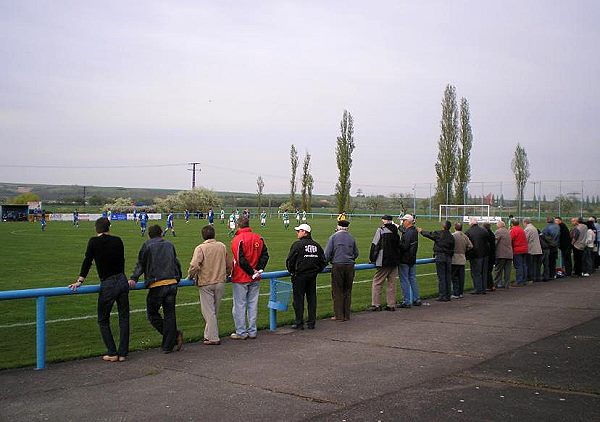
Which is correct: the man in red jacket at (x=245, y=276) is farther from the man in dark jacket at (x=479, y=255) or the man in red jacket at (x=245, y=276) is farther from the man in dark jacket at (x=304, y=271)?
the man in dark jacket at (x=479, y=255)

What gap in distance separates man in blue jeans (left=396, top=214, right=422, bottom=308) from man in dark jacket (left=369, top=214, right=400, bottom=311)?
20 centimetres

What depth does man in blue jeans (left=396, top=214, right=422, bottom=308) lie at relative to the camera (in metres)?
12.2

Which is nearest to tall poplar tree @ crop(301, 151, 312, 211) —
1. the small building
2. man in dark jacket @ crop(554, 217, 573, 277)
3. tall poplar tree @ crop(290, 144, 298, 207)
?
tall poplar tree @ crop(290, 144, 298, 207)

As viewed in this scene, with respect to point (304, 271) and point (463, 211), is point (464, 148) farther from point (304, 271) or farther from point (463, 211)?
point (304, 271)

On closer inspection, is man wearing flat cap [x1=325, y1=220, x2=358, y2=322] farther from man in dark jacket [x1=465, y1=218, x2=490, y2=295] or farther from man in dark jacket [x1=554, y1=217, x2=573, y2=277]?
man in dark jacket [x1=554, y1=217, x2=573, y2=277]

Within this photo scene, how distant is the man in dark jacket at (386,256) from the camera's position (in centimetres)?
1195

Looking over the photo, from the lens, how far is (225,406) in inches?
232

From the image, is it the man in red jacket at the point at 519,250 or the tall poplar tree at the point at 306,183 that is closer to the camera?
the man in red jacket at the point at 519,250

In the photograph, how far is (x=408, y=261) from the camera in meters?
12.3

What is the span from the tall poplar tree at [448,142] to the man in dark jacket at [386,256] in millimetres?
53027

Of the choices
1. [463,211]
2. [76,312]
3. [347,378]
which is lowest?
[76,312]

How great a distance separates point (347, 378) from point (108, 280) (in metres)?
3.31

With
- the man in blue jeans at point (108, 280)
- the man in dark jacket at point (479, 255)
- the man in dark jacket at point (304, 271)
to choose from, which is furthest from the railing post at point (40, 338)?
the man in dark jacket at point (479, 255)

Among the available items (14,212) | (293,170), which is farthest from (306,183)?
(14,212)
